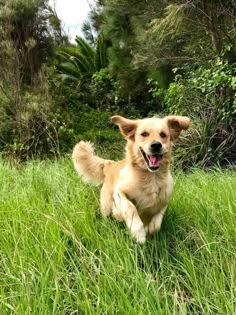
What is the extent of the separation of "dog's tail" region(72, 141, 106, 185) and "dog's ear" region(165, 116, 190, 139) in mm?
930

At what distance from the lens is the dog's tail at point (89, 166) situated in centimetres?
469

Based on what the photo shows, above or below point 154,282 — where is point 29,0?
above

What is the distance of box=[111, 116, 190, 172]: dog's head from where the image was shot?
3.70 meters

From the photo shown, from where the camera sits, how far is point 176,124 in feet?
13.2

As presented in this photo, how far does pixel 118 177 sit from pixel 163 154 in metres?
0.49

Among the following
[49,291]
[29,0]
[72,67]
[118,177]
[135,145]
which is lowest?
[49,291]

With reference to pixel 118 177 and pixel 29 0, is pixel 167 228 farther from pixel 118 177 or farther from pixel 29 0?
pixel 29 0

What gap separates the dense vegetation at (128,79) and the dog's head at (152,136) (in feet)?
11.5

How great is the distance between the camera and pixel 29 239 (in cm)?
330

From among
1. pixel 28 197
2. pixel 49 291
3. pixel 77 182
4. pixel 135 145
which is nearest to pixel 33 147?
pixel 77 182

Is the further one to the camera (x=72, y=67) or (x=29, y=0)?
(x=72, y=67)

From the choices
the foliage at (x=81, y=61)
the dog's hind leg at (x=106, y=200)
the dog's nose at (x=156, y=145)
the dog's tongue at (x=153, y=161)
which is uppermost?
the foliage at (x=81, y=61)

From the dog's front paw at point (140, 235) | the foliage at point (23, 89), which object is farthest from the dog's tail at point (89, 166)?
the foliage at point (23, 89)

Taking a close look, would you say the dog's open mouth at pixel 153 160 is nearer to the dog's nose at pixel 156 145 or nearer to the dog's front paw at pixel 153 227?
the dog's nose at pixel 156 145
